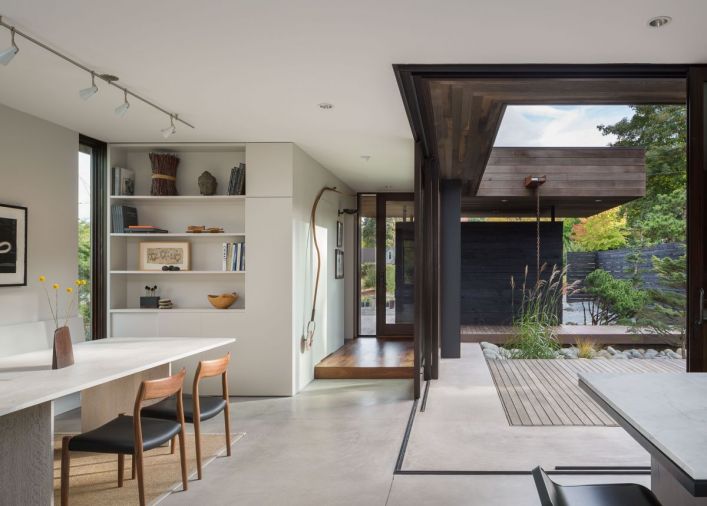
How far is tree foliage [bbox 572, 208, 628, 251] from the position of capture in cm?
1446

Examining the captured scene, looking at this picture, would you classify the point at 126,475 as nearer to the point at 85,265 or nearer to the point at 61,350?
the point at 61,350

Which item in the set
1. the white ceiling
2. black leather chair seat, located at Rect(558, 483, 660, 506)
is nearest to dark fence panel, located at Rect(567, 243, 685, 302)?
the white ceiling

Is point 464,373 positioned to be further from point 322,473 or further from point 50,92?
point 50,92

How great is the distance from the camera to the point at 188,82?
4.02m

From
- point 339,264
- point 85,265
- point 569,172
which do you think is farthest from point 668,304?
point 85,265

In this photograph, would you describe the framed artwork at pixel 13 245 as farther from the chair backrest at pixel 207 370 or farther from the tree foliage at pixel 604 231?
the tree foliage at pixel 604 231

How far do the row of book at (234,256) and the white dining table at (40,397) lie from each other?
1862mm

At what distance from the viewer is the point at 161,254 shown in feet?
19.9

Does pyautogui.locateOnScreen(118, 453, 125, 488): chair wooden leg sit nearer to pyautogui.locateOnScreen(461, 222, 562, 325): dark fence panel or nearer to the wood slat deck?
the wood slat deck

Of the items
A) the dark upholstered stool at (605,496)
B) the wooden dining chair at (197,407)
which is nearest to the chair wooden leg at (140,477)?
the wooden dining chair at (197,407)

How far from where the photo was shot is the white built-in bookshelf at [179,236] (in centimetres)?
598

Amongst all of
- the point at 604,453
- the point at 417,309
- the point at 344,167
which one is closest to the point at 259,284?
the point at 417,309

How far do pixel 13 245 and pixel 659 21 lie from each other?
461cm

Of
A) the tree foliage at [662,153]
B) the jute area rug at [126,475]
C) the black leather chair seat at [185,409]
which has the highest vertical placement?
the tree foliage at [662,153]
